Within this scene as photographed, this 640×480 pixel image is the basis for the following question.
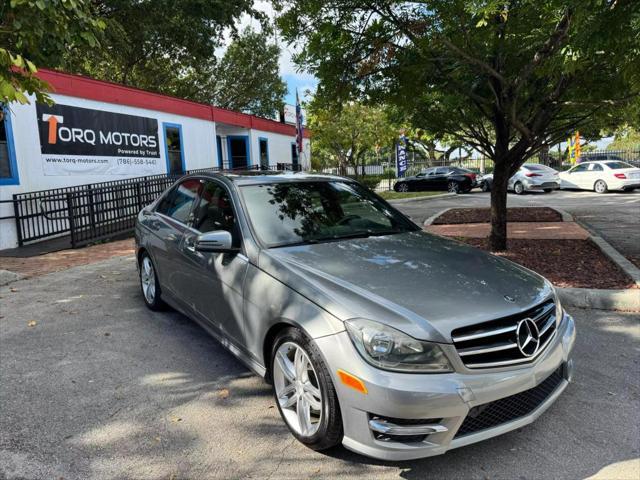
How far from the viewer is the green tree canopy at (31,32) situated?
3732mm

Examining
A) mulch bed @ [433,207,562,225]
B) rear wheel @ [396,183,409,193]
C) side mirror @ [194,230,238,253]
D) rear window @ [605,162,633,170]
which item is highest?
rear window @ [605,162,633,170]

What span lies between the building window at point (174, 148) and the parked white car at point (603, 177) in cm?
1624

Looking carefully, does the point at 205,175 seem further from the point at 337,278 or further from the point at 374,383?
the point at 374,383

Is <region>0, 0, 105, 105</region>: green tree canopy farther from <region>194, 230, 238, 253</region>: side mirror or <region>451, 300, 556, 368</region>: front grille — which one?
<region>451, 300, 556, 368</region>: front grille

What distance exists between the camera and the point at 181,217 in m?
4.64

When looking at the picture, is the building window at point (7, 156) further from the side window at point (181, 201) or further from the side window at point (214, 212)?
the side window at point (214, 212)

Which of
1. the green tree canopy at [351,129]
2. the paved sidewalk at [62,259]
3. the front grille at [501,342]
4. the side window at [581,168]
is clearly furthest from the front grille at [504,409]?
the green tree canopy at [351,129]

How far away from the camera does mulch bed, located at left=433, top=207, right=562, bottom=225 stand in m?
11.4

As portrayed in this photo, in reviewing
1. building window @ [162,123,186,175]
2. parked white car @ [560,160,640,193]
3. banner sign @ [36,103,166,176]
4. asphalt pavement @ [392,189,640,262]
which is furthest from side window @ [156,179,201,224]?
parked white car @ [560,160,640,193]

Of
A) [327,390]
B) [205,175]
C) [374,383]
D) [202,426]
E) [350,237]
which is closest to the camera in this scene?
[374,383]

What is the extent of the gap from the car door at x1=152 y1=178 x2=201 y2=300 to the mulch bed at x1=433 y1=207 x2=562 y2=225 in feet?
25.3

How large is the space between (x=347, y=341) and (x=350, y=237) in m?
1.37

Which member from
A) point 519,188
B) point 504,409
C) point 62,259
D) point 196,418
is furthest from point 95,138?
point 519,188

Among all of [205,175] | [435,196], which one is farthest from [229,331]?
[435,196]
